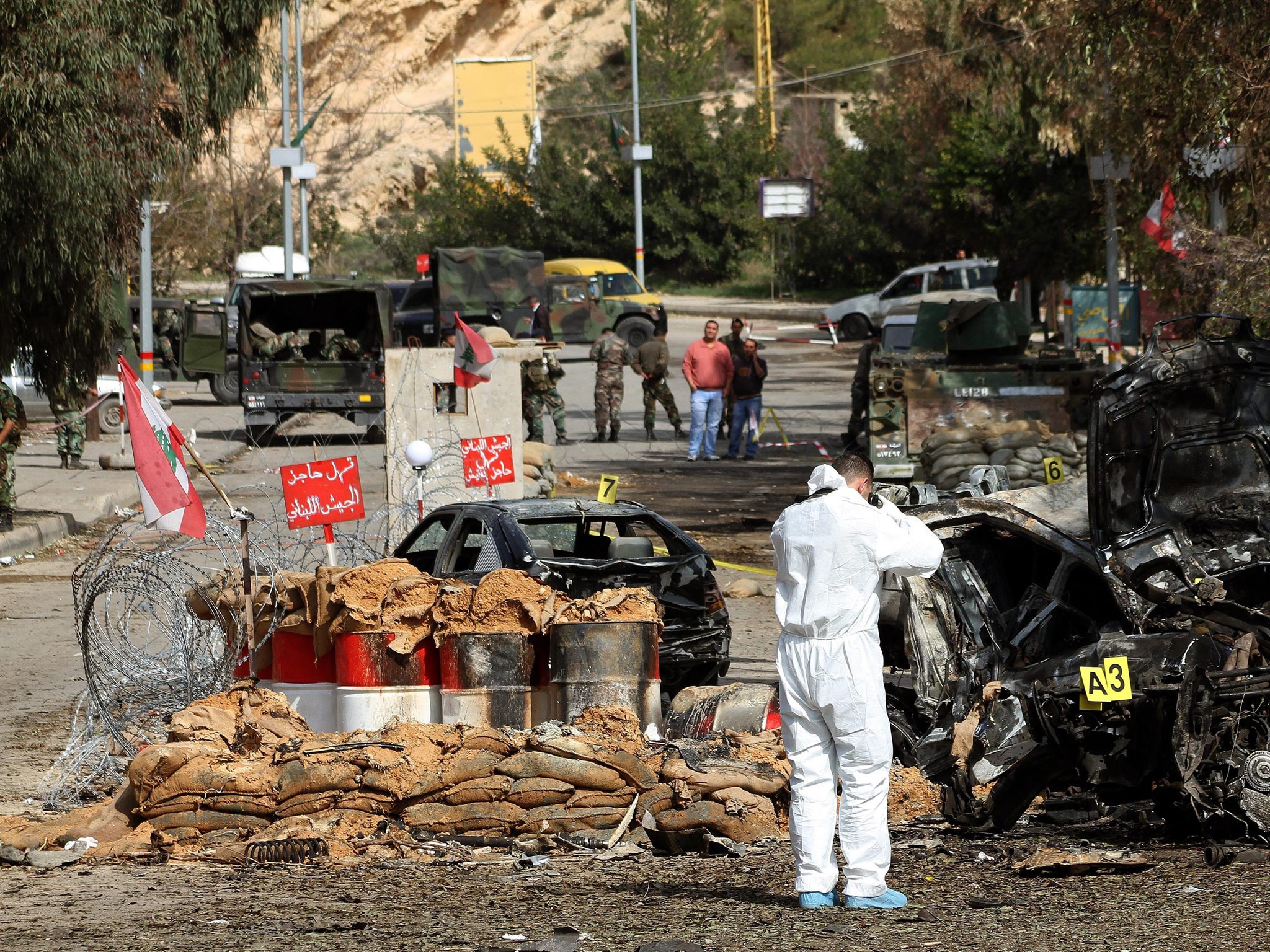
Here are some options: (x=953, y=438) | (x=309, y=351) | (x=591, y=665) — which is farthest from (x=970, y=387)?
(x=309, y=351)

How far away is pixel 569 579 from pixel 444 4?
66.4 m

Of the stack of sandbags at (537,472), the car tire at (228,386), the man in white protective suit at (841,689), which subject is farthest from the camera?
the car tire at (228,386)

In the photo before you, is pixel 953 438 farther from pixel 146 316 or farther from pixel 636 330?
pixel 636 330

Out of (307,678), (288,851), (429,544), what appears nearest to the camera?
(288,851)

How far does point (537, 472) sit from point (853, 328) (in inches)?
1040

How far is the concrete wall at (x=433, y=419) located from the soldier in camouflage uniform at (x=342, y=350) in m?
11.8

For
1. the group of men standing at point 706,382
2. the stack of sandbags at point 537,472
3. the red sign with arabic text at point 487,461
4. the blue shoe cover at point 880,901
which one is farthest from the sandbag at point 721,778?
the group of men standing at point 706,382

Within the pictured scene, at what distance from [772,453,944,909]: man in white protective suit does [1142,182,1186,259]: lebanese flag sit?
414 inches

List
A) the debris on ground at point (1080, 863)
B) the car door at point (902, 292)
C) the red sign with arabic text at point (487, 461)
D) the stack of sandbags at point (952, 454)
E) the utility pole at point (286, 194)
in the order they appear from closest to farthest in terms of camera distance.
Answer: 1. the debris on ground at point (1080, 863)
2. the red sign with arabic text at point (487, 461)
3. the stack of sandbags at point (952, 454)
4. the utility pole at point (286, 194)
5. the car door at point (902, 292)

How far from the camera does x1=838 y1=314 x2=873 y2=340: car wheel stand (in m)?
43.8

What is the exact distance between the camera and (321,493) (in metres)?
11.3

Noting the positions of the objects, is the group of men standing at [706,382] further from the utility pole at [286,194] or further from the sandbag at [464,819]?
the sandbag at [464,819]

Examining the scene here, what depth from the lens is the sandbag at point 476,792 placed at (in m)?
8.09

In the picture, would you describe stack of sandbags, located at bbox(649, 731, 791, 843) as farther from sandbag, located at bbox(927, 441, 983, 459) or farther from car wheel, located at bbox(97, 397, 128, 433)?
car wheel, located at bbox(97, 397, 128, 433)
